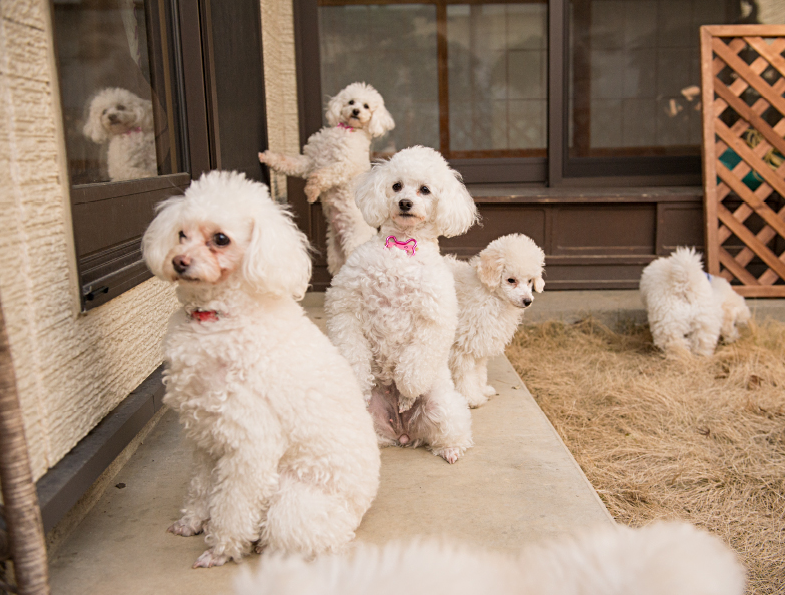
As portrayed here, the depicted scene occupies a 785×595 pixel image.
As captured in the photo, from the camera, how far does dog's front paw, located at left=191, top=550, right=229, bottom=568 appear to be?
1.78m

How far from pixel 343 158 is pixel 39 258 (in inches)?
111

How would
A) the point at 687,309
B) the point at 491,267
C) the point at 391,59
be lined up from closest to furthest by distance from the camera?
the point at 491,267
the point at 687,309
the point at 391,59

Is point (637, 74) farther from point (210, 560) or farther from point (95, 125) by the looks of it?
point (210, 560)

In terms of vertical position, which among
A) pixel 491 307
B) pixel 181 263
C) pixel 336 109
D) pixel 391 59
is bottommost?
pixel 491 307

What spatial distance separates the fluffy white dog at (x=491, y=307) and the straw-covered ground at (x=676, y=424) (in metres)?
0.53

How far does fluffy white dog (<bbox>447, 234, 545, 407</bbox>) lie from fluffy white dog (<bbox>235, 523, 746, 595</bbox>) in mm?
2319

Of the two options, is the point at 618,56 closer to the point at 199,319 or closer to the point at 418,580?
the point at 199,319

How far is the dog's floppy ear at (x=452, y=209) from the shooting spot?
8.52 ft

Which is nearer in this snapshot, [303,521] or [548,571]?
[548,571]

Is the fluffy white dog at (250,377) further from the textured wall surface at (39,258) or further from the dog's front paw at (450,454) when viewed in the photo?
the dog's front paw at (450,454)

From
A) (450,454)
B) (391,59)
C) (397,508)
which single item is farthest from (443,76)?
(397,508)

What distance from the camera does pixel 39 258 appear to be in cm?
170

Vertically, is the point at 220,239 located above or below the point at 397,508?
above

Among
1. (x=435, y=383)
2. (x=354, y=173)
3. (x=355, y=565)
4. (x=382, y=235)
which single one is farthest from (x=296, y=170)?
(x=355, y=565)
